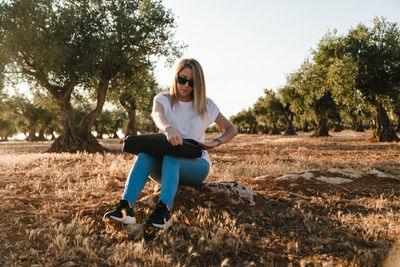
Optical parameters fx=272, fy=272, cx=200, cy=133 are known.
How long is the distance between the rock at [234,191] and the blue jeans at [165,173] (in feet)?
1.26

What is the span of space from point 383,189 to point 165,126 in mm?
5036

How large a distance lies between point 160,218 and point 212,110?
7.25ft

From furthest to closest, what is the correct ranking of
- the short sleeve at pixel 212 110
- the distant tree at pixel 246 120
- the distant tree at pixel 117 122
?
1. the distant tree at pixel 246 120
2. the distant tree at pixel 117 122
3. the short sleeve at pixel 212 110

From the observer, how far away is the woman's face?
15.0ft

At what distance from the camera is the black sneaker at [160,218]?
3381 mm

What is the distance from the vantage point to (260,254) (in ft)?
10.3

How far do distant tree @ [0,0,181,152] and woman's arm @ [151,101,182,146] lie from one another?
12.9m

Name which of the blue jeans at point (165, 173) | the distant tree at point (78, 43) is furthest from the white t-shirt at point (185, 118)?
the distant tree at point (78, 43)

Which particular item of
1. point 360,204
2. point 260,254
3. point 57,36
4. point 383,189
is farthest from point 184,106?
point 57,36

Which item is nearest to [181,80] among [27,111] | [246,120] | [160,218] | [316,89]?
[160,218]

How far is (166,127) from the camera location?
4.10m

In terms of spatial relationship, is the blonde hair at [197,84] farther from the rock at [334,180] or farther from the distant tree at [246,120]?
the distant tree at [246,120]

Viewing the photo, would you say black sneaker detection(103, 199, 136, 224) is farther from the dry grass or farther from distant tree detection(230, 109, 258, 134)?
distant tree detection(230, 109, 258, 134)

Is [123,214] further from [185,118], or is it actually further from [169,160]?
[185,118]
